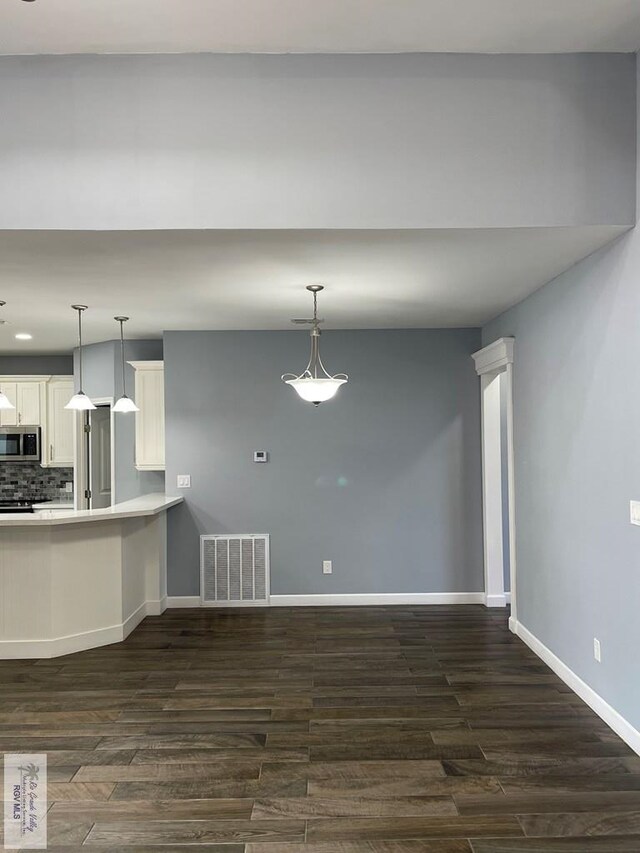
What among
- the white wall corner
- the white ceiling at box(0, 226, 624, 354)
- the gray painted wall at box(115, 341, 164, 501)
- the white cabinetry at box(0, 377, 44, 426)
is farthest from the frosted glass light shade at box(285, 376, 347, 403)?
the white cabinetry at box(0, 377, 44, 426)

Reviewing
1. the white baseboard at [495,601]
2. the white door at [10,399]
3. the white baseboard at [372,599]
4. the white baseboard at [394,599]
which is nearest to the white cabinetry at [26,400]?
the white door at [10,399]

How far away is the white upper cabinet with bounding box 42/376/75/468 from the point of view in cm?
776

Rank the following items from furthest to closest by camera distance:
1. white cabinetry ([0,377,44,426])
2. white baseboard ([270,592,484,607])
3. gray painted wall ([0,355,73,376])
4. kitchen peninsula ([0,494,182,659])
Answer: gray painted wall ([0,355,73,376]) < white cabinetry ([0,377,44,426]) < white baseboard ([270,592,484,607]) < kitchen peninsula ([0,494,182,659])

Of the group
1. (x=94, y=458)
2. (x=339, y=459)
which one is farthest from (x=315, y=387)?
(x=94, y=458)

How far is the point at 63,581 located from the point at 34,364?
4.22m

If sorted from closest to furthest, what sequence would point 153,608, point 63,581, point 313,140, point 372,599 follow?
point 313,140
point 63,581
point 153,608
point 372,599

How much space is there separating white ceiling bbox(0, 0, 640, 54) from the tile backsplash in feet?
19.9

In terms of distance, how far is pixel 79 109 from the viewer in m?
3.14

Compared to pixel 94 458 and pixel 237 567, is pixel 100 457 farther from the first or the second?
pixel 237 567

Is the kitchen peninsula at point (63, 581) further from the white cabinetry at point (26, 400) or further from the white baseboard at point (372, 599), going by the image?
the white cabinetry at point (26, 400)

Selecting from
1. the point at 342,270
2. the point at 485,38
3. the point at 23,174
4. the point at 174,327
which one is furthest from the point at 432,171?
the point at 174,327

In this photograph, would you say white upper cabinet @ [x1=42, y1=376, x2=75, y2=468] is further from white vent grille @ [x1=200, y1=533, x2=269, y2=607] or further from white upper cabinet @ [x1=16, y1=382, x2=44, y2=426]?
white vent grille @ [x1=200, y1=533, x2=269, y2=607]

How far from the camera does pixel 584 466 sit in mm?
3770

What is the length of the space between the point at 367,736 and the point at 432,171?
2.85 meters
